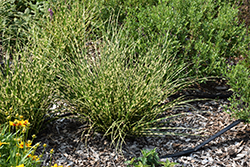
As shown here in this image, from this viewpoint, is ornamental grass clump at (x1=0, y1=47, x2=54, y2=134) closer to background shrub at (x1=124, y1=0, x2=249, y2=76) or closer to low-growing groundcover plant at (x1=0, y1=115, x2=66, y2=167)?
low-growing groundcover plant at (x1=0, y1=115, x2=66, y2=167)

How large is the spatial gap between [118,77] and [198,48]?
1173 mm

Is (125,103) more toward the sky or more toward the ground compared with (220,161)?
more toward the sky

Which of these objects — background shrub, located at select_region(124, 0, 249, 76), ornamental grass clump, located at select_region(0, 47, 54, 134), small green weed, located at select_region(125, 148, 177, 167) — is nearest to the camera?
small green weed, located at select_region(125, 148, 177, 167)

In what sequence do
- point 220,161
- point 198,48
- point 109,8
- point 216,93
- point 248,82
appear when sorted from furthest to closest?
point 109,8
point 216,93
point 198,48
point 248,82
point 220,161

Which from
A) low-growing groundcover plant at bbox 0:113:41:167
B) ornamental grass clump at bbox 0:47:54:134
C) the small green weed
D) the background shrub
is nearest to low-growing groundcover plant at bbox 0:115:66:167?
low-growing groundcover plant at bbox 0:113:41:167

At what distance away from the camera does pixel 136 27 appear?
3.49m

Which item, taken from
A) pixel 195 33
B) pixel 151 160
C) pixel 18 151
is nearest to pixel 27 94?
pixel 18 151

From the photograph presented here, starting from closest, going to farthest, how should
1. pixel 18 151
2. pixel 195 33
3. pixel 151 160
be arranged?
1. pixel 18 151
2. pixel 151 160
3. pixel 195 33

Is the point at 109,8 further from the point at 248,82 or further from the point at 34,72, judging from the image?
the point at 248,82

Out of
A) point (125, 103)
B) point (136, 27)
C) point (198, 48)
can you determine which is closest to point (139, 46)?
A: point (136, 27)

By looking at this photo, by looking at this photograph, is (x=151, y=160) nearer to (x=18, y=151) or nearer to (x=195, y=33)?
(x=18, y=151)

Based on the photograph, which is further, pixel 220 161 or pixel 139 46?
pixel 139 46

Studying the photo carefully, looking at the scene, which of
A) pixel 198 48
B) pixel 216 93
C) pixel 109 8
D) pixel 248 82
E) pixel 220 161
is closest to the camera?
Answer: pixel 220 161

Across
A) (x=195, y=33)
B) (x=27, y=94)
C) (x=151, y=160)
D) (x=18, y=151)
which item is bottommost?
(x=151, y=160)
